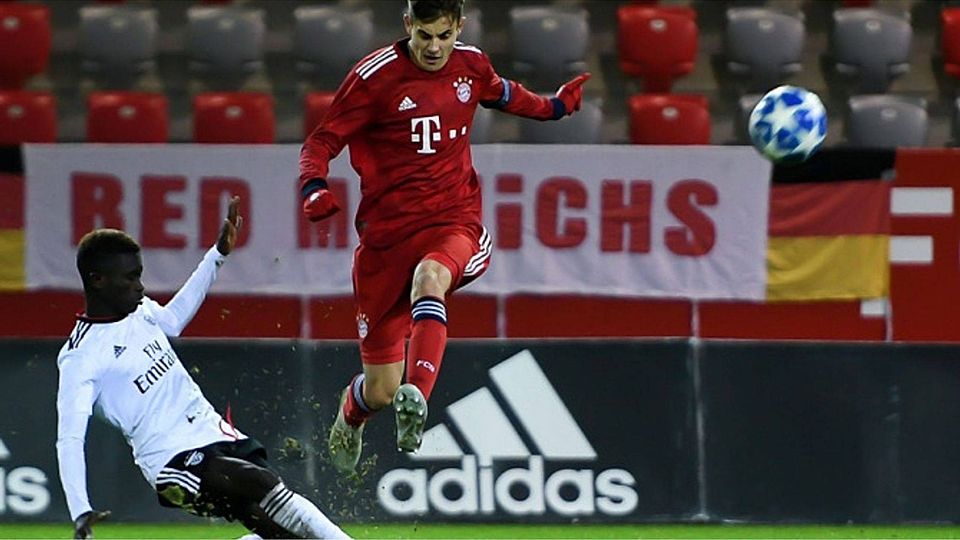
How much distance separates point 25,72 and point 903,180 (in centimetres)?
558

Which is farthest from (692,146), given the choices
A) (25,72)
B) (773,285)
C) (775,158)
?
(25,72)

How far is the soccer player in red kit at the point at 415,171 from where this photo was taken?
7035 millimetres

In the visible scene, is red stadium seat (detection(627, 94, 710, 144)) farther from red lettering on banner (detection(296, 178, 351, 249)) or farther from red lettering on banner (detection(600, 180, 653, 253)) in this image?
red lettering on banner (detection(296, 178, 351, 249))

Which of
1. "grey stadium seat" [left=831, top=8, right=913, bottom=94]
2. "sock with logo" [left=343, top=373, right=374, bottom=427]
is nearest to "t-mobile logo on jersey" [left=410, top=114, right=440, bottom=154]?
"sock with logo" [left=343, top=373, right=374, bottom=427]

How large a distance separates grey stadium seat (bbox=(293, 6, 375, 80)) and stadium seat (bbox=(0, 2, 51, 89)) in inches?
63.9


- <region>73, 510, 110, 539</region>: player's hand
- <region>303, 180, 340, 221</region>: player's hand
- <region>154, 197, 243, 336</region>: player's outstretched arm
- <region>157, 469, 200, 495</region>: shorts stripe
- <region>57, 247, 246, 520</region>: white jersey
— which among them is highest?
<region>303, 180, 340, 221</region>: player's hand

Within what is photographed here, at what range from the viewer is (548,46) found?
42.4 feet

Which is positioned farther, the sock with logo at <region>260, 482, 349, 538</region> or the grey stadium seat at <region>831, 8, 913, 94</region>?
the grey stadium seat at <region>831, 8, 913, 94</region>

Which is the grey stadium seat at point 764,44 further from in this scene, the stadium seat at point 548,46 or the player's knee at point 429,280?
the player's knee at point 429,280

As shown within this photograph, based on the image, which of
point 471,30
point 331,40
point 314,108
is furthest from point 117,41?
point 471,30

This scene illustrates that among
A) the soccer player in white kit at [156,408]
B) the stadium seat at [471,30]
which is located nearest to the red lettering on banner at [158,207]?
the stadium seat at [471,30]

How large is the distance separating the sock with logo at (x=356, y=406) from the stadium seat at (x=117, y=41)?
17.7 ft

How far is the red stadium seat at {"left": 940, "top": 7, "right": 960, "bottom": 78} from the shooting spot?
13.2m

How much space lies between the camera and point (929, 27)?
13.6 m
